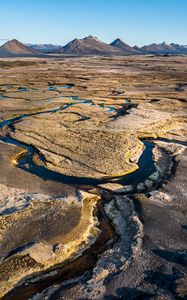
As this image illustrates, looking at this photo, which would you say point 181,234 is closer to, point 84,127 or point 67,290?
point 67,290

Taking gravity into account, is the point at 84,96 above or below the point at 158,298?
above

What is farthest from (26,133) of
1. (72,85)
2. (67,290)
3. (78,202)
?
(72,85)

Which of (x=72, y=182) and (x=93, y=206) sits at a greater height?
(x=72, y=182)

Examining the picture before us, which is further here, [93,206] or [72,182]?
[72,182]

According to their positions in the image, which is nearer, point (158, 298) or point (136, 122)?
point (158, 298)

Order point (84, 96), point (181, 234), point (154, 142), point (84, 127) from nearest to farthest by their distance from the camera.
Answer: point (181, 234), point (154, 142), point (84, 127), point (84, 96)

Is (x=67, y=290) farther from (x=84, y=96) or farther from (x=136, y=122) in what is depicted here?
(x=84, y=96)

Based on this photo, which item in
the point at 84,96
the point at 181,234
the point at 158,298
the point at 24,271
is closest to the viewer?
the point at 158,298
